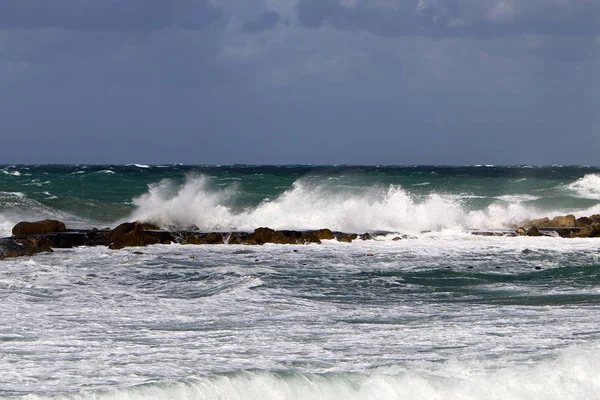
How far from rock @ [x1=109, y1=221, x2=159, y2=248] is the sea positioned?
0.54 meters

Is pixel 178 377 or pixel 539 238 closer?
pixel 178 377

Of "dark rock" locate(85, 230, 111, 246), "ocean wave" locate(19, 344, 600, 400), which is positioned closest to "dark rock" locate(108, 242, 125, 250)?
"dark rock" locate(85, 230, 111, 246)

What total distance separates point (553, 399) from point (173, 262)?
33.5 ft

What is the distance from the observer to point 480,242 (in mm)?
21234

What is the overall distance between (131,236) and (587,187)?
2657 cm

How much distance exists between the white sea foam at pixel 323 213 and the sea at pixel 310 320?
Answer: 2610 mm

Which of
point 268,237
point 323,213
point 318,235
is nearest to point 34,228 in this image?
point 268,237

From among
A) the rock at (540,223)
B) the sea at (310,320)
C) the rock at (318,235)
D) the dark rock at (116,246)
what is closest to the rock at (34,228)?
the sea at (310,320)

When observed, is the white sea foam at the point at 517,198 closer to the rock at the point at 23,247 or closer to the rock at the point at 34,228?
the rock at the point at 34,228

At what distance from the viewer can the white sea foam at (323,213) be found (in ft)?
82.2

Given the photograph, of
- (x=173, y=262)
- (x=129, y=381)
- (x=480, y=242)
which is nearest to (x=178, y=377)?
(x=129, y=381)

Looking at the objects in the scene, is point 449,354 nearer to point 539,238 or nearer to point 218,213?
point 539,238

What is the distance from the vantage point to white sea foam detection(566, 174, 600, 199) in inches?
1489

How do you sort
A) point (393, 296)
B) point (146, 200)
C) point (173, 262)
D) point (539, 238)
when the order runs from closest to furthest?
point (393, 296) → point (173, 262) → point (539, 238) → point (146, 200)
